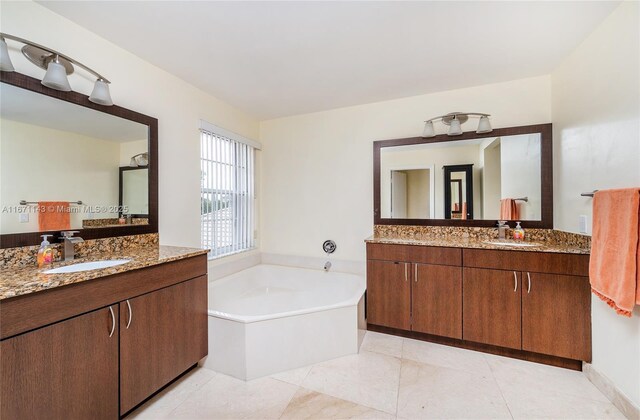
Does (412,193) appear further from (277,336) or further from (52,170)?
(52,170)

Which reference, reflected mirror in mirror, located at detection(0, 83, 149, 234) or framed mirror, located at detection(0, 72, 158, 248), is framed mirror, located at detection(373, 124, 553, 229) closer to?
framed mirror, located at detection(0, 72, 158, 248)

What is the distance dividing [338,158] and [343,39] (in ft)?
4.55

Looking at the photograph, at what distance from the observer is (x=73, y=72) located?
61.7 inches

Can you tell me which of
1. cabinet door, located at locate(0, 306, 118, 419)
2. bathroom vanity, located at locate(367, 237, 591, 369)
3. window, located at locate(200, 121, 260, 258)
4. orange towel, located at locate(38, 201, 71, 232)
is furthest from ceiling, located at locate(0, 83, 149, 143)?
bathroom vanity, located at locate(367, 237, 591, 369)

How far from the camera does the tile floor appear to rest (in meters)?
1.49

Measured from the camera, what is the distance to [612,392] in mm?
1543

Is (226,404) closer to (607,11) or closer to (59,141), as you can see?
(59,141)

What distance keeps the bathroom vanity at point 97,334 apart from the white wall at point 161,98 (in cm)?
64

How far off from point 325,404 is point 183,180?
207cm

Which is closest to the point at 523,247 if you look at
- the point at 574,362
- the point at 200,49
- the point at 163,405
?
the point at 574,362

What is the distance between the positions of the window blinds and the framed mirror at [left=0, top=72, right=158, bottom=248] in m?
0.61

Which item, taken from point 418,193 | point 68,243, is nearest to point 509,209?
point 418,193

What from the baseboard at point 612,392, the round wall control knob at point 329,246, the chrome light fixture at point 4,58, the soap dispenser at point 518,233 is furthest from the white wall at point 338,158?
the chrome light fixture at point 4,58

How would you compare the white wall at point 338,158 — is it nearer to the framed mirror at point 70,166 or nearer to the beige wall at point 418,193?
the beige wall at point 418,193
